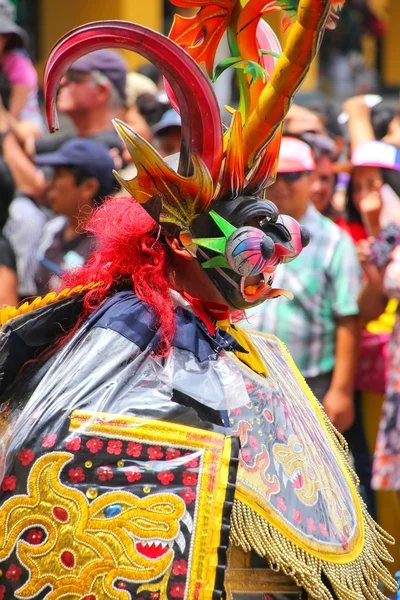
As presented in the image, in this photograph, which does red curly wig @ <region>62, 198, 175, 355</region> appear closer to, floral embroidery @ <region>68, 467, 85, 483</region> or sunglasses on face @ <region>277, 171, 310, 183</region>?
floral embroidery @ <region>68, 467, 85, 483</region>

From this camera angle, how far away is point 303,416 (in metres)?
3.12

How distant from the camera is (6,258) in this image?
4.74 meters

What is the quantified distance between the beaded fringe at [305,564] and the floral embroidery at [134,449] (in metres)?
0.30

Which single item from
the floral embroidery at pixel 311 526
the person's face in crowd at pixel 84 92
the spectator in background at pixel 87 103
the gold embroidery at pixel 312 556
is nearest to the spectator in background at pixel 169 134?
the spectator in background at pixel 87 103

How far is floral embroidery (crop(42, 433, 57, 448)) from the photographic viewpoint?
2.55 meters

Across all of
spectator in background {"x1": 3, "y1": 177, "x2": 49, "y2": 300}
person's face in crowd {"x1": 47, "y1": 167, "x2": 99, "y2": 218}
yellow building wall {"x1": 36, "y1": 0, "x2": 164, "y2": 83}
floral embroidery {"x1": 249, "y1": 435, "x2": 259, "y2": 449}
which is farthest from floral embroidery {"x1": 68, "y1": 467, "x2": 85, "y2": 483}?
yellow building wall {"x1": 36, "y1": 0, "x2": 164, "y2": 83}

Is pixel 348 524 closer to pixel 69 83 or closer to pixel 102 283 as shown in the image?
pixel 102 283

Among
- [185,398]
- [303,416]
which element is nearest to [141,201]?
[185,398]

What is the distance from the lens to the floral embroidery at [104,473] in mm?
2529

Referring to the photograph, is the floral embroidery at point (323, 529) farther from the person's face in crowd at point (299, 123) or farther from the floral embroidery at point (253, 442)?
the person's face in crowd at point (299, 123)

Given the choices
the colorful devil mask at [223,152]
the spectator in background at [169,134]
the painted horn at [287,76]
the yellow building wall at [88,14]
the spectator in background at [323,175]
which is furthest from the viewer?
the yellow building wall at [88,14]

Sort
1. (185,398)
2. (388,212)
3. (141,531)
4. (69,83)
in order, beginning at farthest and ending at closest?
(69,83), (388,212), (185,398), (141,531)

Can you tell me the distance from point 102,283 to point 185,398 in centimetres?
44

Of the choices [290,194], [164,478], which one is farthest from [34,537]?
[290,194]
